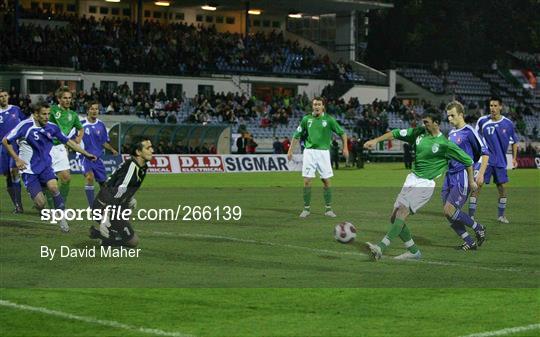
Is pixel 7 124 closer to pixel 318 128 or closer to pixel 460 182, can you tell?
pixel 318 128

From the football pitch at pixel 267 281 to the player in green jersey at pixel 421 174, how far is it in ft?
1.07

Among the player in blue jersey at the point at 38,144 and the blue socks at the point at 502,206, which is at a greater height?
the player in blue jersey at the point at 38,144

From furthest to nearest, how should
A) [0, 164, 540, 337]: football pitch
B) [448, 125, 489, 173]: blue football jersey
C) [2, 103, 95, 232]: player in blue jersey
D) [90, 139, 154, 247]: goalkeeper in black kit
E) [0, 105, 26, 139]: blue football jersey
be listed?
[0, 105, 26, 139]: blue football jersey, [2, 103, 95, 232]: player in blue jersey, [448, 125, 489, 173]: blue football jersey, [90, 139, 154, 247]: goalkeeper in black kit, [0, 164, 540, 337]: football pitch

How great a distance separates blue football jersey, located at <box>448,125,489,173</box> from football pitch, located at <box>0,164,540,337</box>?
4.33ft

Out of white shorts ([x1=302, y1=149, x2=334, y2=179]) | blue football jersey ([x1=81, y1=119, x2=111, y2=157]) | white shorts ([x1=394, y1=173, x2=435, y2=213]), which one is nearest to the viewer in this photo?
white shorts ([x1=394, y1=173, x2=435, y2=213])

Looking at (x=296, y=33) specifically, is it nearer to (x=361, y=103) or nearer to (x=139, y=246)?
(x=361, y=103)

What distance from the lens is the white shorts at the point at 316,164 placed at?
2050 centimetres

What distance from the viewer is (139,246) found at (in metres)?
14.5

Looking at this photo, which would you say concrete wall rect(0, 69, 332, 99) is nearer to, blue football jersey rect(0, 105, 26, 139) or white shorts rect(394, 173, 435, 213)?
blue football jersey rect(0, 105, 26, 139)

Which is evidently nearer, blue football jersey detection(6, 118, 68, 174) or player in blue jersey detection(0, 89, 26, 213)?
blue football jersey detection(6, 118, 68, 174)

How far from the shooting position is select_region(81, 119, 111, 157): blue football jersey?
19.9m

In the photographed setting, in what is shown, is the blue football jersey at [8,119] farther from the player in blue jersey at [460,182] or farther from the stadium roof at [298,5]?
the stadium roof at [298,5]

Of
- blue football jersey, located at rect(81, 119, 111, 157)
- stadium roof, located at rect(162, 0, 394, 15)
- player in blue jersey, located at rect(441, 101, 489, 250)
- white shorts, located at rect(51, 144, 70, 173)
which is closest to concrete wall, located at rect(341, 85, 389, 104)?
stadium roof, located at rect(162, 0, 394, 15)

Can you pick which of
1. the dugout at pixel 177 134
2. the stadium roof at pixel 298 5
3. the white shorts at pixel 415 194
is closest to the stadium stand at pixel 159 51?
the stadium roof at pixel 298 5
